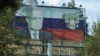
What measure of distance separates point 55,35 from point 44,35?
106 cm

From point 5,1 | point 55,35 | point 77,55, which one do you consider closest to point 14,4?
point 5,1

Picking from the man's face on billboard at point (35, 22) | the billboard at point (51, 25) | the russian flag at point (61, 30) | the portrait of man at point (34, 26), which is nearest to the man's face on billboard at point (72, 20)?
the billboard at point (51, 25)

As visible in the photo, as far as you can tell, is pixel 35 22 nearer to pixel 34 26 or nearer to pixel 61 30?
pixel 34 26

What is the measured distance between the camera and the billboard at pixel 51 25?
3575cm

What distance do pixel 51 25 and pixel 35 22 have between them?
173cm

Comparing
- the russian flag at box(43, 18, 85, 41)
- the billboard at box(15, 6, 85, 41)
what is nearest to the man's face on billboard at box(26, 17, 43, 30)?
the billboard at box(15, 6, 85, 41)

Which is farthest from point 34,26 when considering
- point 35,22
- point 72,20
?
point 72,20

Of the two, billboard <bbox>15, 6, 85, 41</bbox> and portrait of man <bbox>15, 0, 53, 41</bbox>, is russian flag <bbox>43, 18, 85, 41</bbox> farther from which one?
portrait of man <bbox>15, 0, 53, 41</bbox>

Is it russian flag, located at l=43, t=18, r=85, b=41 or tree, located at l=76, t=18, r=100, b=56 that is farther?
russian flag, located at l=43, t=18, r=85, b=41

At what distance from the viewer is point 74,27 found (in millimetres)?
36938

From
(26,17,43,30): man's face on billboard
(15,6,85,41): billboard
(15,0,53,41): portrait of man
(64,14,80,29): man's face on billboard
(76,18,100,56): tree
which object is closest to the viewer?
(76,18,100,56): tree

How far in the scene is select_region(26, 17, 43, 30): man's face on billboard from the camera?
36.1 m

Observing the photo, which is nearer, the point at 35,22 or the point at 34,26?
the point at 34,26

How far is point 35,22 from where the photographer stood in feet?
121
